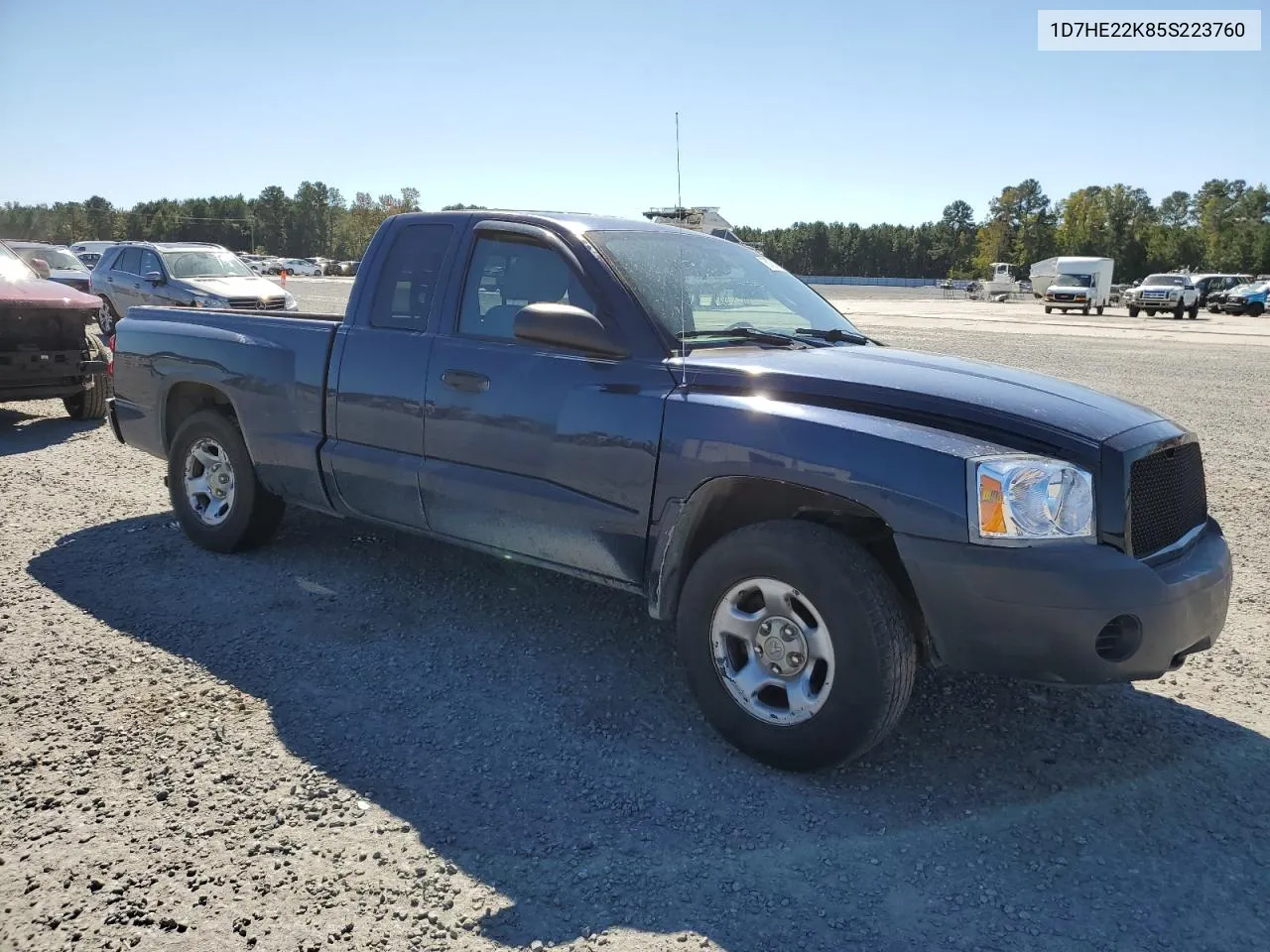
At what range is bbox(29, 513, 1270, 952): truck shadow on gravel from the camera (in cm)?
262

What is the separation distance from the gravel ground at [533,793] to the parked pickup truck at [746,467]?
1.43ft

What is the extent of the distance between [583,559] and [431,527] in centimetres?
93

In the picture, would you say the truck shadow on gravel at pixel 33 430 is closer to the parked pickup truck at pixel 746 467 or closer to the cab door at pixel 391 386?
the parked pickup truck at pixel 746 467

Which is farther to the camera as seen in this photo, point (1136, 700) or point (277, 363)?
point (277, 363)

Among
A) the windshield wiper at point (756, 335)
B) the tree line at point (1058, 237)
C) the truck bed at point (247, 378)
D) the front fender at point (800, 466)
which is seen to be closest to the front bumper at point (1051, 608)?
the front fender at point (800, 466)

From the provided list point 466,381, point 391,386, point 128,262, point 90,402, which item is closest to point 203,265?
point 128,262

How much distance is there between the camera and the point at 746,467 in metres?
3.27

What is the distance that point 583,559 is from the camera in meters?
3.84

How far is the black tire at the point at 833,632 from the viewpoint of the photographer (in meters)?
3.04

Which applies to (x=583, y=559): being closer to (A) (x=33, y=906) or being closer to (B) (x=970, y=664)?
(B) (x=970, y=664)

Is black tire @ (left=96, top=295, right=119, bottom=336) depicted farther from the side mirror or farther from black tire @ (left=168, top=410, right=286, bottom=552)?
the side mirror

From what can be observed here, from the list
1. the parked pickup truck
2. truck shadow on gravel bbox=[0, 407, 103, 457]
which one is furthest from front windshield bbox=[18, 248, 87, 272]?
the parked pickup truck

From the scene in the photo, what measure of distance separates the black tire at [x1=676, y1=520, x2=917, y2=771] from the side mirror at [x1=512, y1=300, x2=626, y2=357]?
892mm

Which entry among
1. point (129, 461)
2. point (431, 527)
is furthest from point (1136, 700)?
point (129, 461)
